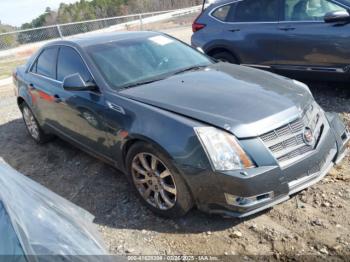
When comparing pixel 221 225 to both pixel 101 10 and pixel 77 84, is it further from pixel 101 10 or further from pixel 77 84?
pixel 101 10

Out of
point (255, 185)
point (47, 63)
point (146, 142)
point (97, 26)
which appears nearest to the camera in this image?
point (255, 185)

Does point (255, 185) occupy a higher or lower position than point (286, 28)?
lower

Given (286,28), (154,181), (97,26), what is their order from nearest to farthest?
(154,181) < (286,28) < (97,26)

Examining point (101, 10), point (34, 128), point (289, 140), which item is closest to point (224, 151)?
point (289, 140)

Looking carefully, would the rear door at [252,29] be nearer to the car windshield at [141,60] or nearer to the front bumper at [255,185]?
the car windshield at [141,60]

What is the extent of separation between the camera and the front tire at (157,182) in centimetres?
313

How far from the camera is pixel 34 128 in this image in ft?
18.6

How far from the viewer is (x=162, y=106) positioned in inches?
129

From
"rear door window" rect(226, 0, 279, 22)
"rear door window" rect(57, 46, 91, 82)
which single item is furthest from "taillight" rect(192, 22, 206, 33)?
"rear door window" rect(57, 46, 91, 82)

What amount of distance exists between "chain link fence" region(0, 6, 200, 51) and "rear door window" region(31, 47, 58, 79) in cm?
1211

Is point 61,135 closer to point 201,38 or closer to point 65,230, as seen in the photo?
point 65,230

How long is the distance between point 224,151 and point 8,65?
14627mm

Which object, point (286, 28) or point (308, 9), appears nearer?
point (308, 9)

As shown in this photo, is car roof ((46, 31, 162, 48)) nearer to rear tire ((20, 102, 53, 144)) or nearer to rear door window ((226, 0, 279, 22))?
rear tire ((20, 102, 53, 144))
